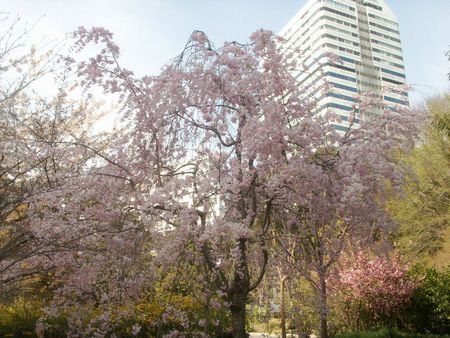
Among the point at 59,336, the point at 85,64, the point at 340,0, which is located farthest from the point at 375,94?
the point at 340,0

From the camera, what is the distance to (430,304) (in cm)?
1160

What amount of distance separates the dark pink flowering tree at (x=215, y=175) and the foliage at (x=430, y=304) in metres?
6.34

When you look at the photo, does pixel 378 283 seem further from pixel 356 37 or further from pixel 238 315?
pixel 356 37

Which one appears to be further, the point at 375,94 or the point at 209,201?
the point at 375,94

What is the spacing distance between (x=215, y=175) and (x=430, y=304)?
9.09 m

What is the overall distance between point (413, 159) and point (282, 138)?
38.8 feet


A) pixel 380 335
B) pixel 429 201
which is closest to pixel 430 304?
pixel 380 335

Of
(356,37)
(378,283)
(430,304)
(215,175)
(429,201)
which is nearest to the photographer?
(215,175)

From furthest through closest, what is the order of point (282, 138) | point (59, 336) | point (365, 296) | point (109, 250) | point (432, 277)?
1. point (432, 277)
2. point (365, 296)
3. point (59, 336)
4. point (109, 250)
5. point (282, 138)

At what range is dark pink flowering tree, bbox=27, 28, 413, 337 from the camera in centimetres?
554

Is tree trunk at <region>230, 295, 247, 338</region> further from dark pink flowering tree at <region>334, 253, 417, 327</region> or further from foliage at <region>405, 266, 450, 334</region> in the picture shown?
foliage at <region>405, 266, 450, 334</region>

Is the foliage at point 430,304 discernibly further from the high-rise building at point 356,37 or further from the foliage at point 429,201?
the high-rise building at point 356,37

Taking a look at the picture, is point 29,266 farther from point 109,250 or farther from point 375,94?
point 375,94

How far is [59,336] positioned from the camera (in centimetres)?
911
